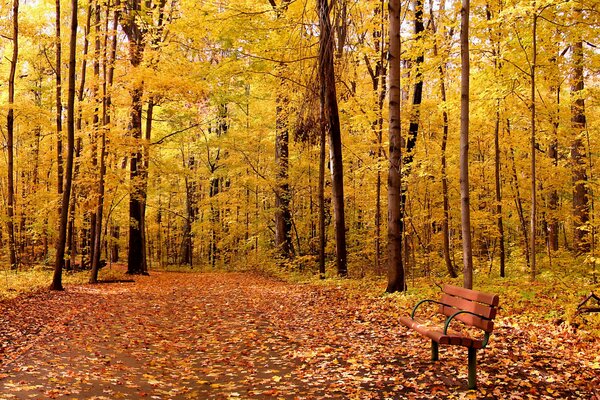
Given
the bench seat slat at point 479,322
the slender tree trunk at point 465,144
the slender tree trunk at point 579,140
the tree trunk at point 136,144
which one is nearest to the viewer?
the bench seat slat at point 479,322

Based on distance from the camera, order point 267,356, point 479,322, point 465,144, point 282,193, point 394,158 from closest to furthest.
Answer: point 479,322 < point 267,356 < point 465,144 < point 394,158 < point 282,193

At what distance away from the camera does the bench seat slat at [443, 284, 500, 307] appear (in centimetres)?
492

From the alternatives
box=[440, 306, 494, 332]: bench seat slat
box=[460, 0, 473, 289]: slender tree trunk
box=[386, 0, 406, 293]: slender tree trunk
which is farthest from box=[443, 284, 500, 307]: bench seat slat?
box=[386, 0, 406, 293]: slender tree trunk

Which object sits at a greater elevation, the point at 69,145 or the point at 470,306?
the point at 69,145

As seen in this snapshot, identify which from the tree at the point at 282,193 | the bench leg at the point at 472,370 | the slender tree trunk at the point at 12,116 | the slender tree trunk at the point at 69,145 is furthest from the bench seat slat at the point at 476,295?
the slender tree trunk at the point at 12,116

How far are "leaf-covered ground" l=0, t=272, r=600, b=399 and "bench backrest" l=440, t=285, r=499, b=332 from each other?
0.52m

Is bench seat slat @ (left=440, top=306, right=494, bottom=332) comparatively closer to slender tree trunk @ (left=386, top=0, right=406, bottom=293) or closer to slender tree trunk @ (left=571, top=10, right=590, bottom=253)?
slender tree trunk @ (left=386, top=0, right=406, bottom=293)

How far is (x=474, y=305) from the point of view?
17.3ft

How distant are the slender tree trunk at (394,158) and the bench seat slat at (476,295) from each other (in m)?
3.95

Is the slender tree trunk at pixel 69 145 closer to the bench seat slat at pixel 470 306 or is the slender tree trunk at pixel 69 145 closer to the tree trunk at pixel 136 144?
the tree trunk at pixel 136 144

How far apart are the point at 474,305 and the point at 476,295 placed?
0.38 feet

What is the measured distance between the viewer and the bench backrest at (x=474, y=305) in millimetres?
4922

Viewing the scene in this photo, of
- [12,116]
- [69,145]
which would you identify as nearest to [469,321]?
[69,145]

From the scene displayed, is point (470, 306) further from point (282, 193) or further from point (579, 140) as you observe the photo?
point (282, 193)
